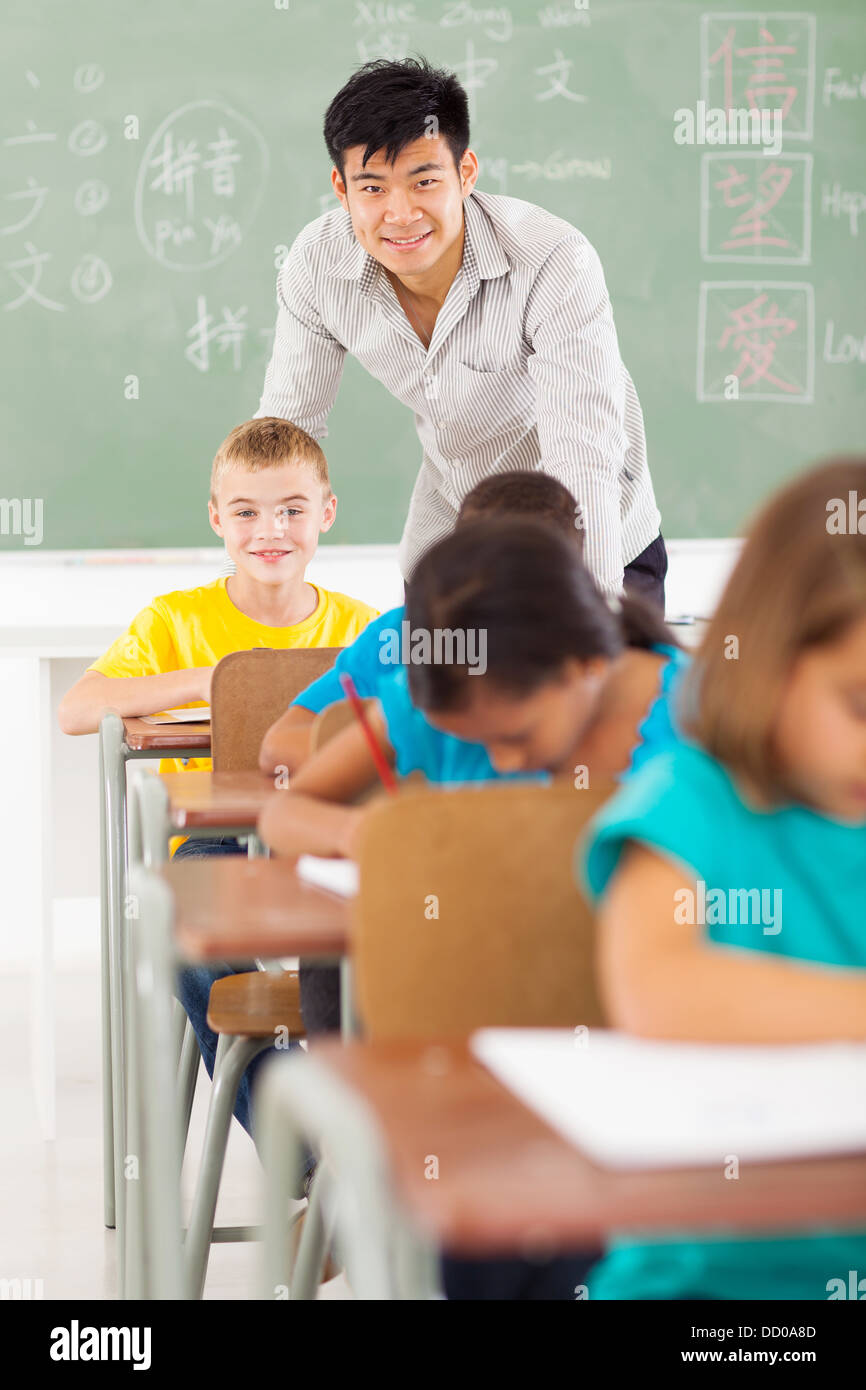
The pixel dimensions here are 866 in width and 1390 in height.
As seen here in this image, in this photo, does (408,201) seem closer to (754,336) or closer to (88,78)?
(88,78)

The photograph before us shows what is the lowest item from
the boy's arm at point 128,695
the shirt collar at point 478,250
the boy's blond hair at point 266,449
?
the boy's arm at point 128,695

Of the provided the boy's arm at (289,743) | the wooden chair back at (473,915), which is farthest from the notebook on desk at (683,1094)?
the boy's arm at (289,743)

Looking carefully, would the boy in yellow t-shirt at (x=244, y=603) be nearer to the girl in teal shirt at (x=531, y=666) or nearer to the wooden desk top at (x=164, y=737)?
the wooden desk top at (x=164, y=737)

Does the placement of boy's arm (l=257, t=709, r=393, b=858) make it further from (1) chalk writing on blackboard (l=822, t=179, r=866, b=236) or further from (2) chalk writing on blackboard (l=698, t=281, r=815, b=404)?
(1) chalk writing on blackboard (l=822, t=179, r=866, b=236)

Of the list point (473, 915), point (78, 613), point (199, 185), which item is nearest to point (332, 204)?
point (199, 185)

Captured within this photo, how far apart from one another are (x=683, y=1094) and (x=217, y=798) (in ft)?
3.51

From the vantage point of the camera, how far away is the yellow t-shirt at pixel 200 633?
265 centimetres

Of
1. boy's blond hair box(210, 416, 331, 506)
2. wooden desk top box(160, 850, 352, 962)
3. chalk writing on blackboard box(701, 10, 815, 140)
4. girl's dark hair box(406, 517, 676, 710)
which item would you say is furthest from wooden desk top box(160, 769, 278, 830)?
chalk writing on blackboard box(701, 10, 815, 140)

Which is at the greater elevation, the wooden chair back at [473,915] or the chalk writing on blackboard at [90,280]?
the chalk writing on blackboard at [90,280]

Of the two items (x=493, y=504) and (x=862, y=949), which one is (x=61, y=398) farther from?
(x=862, y=949)

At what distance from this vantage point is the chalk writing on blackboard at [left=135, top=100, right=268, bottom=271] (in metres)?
3.88

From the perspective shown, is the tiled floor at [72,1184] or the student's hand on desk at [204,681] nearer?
the tiled floor at [72,1184]

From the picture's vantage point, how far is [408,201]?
7.66ft
